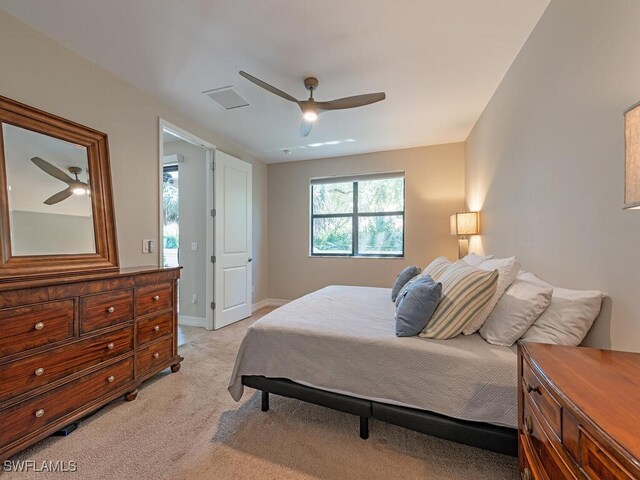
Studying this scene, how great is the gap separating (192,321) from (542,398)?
156 inches

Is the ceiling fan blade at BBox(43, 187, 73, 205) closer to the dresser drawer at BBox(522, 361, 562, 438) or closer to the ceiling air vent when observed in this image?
the ceiling air vent

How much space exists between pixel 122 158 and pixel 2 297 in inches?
60.0

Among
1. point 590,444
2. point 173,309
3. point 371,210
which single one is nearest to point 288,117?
point 371,210

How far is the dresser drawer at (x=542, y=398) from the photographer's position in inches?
28.8

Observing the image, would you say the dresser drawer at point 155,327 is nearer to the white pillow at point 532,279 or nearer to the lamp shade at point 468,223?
the white pillow at point 532,279

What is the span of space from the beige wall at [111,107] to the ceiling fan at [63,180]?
11.1 inches

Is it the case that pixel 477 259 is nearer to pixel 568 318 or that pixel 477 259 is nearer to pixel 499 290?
pixel 499 290

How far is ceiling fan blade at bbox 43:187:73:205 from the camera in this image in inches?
78.6

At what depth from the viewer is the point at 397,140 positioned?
4.01m

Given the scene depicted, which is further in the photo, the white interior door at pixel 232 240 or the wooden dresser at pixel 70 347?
the white interior door at pixel 232 240

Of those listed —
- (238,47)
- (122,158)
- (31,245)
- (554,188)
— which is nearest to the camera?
(554,188)

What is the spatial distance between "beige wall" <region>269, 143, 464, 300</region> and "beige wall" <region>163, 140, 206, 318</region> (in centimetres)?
152

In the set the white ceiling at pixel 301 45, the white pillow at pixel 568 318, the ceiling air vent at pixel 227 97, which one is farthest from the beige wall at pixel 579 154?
the ceiling air vent at pixel 227 97

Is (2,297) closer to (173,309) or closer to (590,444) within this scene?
(173,309)
